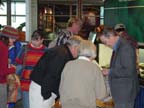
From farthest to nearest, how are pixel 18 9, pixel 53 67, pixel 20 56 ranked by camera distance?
pixel 18 9
pixel 20 56
pixel 53 67

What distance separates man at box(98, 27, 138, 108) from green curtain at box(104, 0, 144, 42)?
2.00 meters

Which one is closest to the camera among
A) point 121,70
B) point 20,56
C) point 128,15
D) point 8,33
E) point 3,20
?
point 121,70

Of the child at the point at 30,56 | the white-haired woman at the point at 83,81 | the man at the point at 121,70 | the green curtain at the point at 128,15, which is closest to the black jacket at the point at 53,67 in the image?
the white-haired woman at the point at 83,81

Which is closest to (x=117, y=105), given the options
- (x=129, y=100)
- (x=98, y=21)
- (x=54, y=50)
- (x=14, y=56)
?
(x=129, y=100)

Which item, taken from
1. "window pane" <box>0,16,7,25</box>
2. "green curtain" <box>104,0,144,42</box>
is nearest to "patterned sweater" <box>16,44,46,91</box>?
"green curtain" <box>104,0,144,42</box>

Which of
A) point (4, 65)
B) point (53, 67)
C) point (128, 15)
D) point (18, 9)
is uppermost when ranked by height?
point (18, 9)

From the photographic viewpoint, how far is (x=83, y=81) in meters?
4.40

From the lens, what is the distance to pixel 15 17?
24922mm

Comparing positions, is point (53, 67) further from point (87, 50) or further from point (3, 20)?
point (3, 20)

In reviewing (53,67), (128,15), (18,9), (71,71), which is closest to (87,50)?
(71,71)

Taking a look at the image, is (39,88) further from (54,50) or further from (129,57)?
(129,57)

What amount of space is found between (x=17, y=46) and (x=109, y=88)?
2.63 meters

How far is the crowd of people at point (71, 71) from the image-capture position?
4438 millimetres

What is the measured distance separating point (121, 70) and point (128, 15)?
273 centimetres
